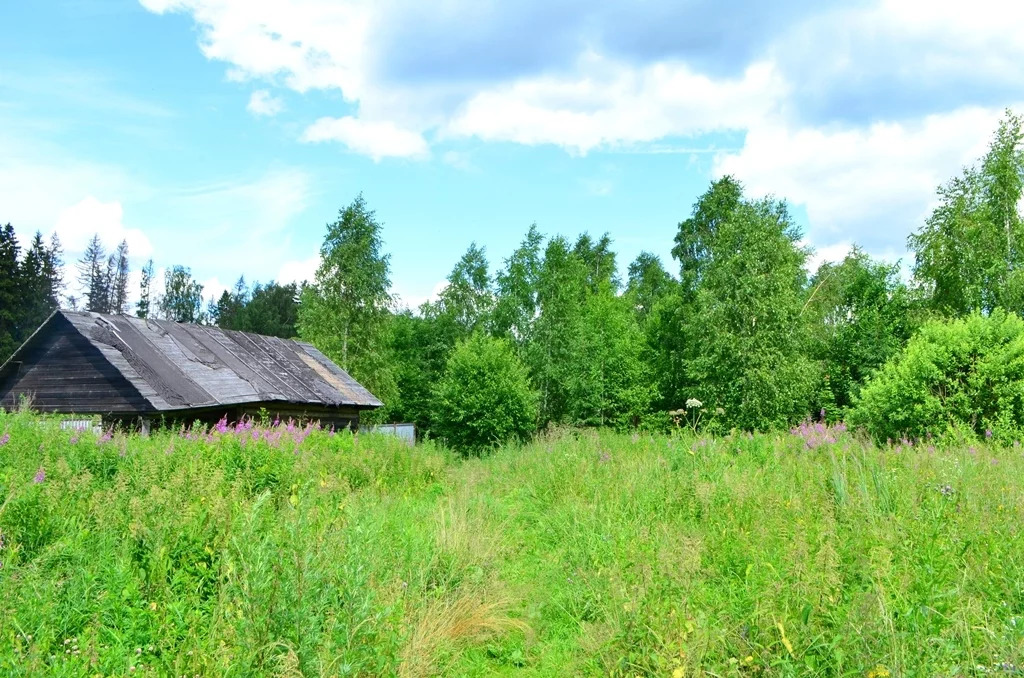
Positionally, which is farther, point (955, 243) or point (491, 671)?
point (955, 243)

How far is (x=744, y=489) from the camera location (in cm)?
673

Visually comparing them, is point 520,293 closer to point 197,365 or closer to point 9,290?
point 197,365

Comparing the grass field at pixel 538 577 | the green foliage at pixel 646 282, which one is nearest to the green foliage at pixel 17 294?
the green foliage at pixel 646 282

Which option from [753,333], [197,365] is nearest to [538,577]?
[197,365]

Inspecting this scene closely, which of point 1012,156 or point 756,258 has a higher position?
point 1012,156

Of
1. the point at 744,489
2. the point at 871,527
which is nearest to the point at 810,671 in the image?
the point at 871,527

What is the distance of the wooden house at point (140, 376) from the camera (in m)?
17.7

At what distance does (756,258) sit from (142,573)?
23962 mm

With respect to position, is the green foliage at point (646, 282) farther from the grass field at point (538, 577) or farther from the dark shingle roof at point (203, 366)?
the grass field at point (538, 577)

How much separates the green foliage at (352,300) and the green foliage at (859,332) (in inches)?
709

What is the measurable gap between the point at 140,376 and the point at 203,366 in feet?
6.14

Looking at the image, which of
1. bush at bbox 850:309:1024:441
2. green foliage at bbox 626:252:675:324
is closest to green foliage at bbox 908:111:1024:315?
bush at bbox 850:309:1024:441

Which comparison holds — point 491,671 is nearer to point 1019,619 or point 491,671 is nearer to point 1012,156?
point 1019,619

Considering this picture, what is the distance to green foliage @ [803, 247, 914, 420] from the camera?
29.0 m
